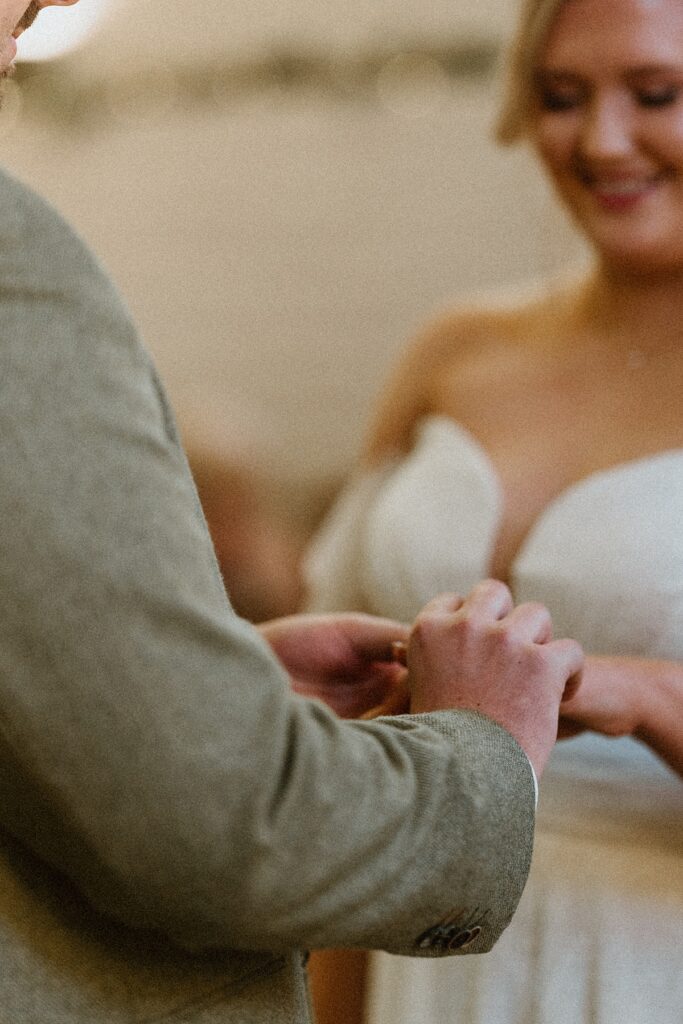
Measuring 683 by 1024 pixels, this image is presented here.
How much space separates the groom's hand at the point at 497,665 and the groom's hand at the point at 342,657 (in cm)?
19

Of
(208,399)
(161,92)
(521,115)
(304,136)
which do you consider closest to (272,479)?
(208,399)

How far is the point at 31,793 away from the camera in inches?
25.1

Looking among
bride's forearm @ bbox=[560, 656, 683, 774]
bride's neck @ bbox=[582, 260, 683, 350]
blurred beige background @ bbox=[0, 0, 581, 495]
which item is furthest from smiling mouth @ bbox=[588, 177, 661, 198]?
blurred beige background @ bbox=[0, 0, 581, 495]

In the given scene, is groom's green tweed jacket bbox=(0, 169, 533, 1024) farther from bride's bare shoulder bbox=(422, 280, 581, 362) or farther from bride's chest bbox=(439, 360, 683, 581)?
bride's bare shoulder bbox=(422, 280, 581, 362)

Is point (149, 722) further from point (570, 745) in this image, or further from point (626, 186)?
point (626, 186)

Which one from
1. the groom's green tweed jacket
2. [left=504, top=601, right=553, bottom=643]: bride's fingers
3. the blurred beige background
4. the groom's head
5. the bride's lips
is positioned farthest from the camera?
the blurred beige background

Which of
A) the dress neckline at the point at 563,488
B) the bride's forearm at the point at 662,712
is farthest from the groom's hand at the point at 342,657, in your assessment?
the dress neckline at the point at 563,488

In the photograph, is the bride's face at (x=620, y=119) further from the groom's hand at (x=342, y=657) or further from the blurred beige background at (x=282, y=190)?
the blurred beige background at (x=282, y=190)

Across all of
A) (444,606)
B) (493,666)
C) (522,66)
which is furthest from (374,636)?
(522,66)

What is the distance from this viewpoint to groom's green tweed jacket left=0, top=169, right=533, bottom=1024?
0.56 metres

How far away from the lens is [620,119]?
150 cm

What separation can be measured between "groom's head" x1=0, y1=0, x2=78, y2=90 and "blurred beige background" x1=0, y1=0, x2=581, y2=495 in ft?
8.44

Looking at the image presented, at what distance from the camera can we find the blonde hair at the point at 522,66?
5.09ft

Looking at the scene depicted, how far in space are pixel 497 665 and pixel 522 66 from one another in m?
1.09
